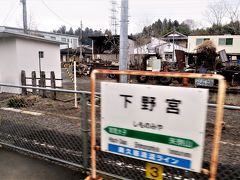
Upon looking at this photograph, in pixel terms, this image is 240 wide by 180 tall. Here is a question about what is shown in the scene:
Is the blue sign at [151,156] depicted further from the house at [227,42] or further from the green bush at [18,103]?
the house at [227,42]

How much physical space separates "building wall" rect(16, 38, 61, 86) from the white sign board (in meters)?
11.8

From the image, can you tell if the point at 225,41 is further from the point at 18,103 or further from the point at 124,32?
the point at 18,103

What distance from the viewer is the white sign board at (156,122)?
91.4 inches

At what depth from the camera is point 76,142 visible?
5168 mm

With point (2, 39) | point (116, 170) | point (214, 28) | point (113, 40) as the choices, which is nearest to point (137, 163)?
point (116, 170)

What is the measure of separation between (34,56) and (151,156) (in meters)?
13.2

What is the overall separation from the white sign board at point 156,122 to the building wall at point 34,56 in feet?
38.8

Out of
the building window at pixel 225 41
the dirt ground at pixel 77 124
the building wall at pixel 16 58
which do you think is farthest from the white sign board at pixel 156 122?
the building window at pixel 225 41

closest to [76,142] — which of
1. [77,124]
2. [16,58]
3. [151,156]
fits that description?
[77,124]

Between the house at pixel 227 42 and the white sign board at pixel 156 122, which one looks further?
the house at pixel 227 42

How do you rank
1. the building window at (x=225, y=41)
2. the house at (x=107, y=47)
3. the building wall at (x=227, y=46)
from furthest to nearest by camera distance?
the building window at (x=225, y=41) < the building wall at (x=227, y=46) < the house at (x=107, y=47)

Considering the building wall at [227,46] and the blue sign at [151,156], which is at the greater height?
the building wall at [227,46]

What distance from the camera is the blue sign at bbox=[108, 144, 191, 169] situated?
2.43 m

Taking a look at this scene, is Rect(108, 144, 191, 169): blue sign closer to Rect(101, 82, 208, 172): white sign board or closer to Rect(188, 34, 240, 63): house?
Rect(101, 82, 208, 172): white sign board
